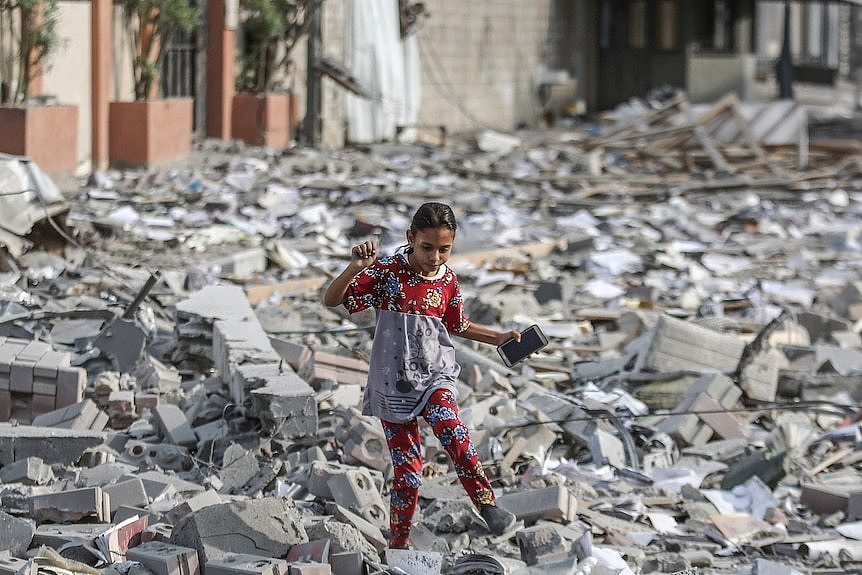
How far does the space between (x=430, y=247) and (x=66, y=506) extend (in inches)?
58.8

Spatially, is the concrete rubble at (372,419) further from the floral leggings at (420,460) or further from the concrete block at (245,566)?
the floral leggings at (420,460)

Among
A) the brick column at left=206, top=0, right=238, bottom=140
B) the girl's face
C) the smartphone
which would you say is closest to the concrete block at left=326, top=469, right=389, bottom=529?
the smartphone

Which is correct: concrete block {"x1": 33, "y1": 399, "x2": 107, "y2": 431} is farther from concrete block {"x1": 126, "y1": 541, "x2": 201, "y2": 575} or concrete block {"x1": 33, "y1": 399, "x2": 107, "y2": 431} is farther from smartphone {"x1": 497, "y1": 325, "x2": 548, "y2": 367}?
smartphone {"x1": 497, "y1": 325, "x2": 548, "y2": 367}

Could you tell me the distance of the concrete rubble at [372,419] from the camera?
14.6ft

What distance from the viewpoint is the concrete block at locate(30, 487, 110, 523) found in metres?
4.43

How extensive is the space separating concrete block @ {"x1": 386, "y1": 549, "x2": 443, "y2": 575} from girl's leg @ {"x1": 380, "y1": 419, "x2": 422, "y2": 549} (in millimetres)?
138

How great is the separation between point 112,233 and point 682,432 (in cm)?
503

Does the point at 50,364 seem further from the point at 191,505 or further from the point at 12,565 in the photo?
the point at 12,565

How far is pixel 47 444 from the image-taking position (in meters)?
5.06

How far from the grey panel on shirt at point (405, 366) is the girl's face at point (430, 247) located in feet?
0.52

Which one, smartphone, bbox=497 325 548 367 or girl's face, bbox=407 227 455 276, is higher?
girl's face, bbox=407 227 455 276

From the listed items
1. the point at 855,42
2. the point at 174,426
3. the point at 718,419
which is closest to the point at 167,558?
the point at 174,426

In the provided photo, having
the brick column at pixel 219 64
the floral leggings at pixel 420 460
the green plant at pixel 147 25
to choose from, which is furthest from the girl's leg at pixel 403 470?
the brick column at pixel 219 64

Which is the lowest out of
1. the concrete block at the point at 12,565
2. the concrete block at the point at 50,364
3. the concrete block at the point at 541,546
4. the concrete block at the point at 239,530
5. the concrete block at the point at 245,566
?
the concrete block at the point at 541,546
